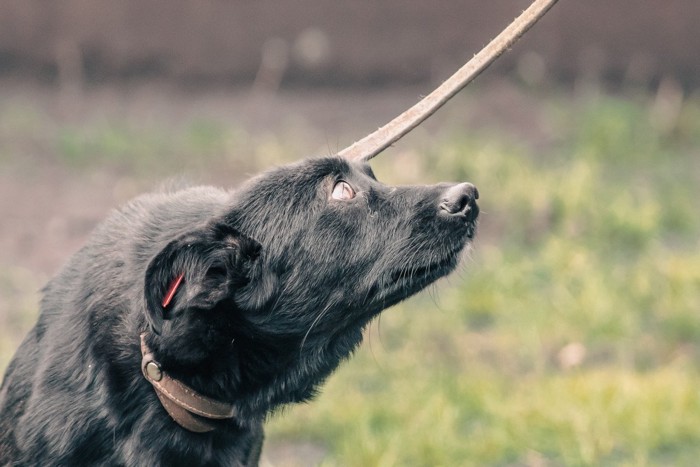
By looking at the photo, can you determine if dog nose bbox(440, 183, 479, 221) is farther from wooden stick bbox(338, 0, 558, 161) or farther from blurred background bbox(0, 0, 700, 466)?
blurred background bbox(0, 0, 700, 466)

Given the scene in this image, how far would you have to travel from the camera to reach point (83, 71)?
7637 millimetres

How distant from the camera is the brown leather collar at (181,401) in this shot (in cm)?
285

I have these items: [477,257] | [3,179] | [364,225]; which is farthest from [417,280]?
[3,179]

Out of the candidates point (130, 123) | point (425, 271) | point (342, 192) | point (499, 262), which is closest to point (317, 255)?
point (342, 192)

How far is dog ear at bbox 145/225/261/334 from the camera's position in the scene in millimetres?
2701

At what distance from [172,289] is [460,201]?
34.6 inches

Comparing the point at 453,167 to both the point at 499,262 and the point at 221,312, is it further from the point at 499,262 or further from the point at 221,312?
the point at 221,312

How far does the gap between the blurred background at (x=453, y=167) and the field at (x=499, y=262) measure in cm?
1

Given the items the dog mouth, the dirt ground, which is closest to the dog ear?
the dog mouth

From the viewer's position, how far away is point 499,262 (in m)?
5.67

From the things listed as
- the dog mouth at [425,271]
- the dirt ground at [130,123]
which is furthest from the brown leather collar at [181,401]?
the dirt ground at [130,123]

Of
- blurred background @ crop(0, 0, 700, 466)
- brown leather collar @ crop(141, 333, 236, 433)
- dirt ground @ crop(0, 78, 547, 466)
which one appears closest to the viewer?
brown leather collar @ crop(141, 333, 236, 433)

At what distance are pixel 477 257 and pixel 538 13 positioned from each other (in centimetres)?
281

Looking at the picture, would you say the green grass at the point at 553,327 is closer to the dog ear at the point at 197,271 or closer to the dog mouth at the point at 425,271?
the dog mouth at the point at 425,271
